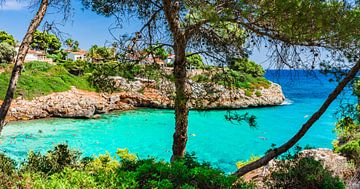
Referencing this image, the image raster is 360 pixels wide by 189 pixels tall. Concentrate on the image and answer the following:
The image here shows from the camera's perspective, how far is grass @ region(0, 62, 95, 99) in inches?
919

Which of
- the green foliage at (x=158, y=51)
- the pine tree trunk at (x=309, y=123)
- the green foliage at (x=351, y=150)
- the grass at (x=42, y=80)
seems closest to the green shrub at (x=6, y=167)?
the green foliage at (x=158, y=51)

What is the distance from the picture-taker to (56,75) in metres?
27.1

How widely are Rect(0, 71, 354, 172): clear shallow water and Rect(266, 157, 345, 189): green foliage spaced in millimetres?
7659

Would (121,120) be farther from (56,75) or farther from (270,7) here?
(270,7)

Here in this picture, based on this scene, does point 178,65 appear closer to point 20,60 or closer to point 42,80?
point 20,60

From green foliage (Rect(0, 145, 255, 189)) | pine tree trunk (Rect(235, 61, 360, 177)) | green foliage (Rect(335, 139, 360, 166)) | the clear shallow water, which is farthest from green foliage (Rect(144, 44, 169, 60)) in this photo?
the clear shallow water

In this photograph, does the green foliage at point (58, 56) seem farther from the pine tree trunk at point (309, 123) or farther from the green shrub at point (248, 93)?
the pine tree trunk at point (309, 123)

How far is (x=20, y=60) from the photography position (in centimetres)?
382

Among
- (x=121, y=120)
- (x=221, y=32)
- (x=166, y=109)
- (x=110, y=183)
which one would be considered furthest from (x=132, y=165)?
(x=166, y=109)

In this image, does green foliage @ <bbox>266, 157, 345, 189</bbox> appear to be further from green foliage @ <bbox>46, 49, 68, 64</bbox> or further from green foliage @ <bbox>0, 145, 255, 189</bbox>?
green foliage @ <bbox>46, 49, 68, 64</bbox>

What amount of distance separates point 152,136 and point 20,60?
16.0 m

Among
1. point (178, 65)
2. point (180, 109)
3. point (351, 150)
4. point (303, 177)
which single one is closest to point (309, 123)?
point (303, 177)

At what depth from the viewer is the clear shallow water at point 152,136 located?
1564 cm

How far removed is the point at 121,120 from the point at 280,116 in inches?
571
